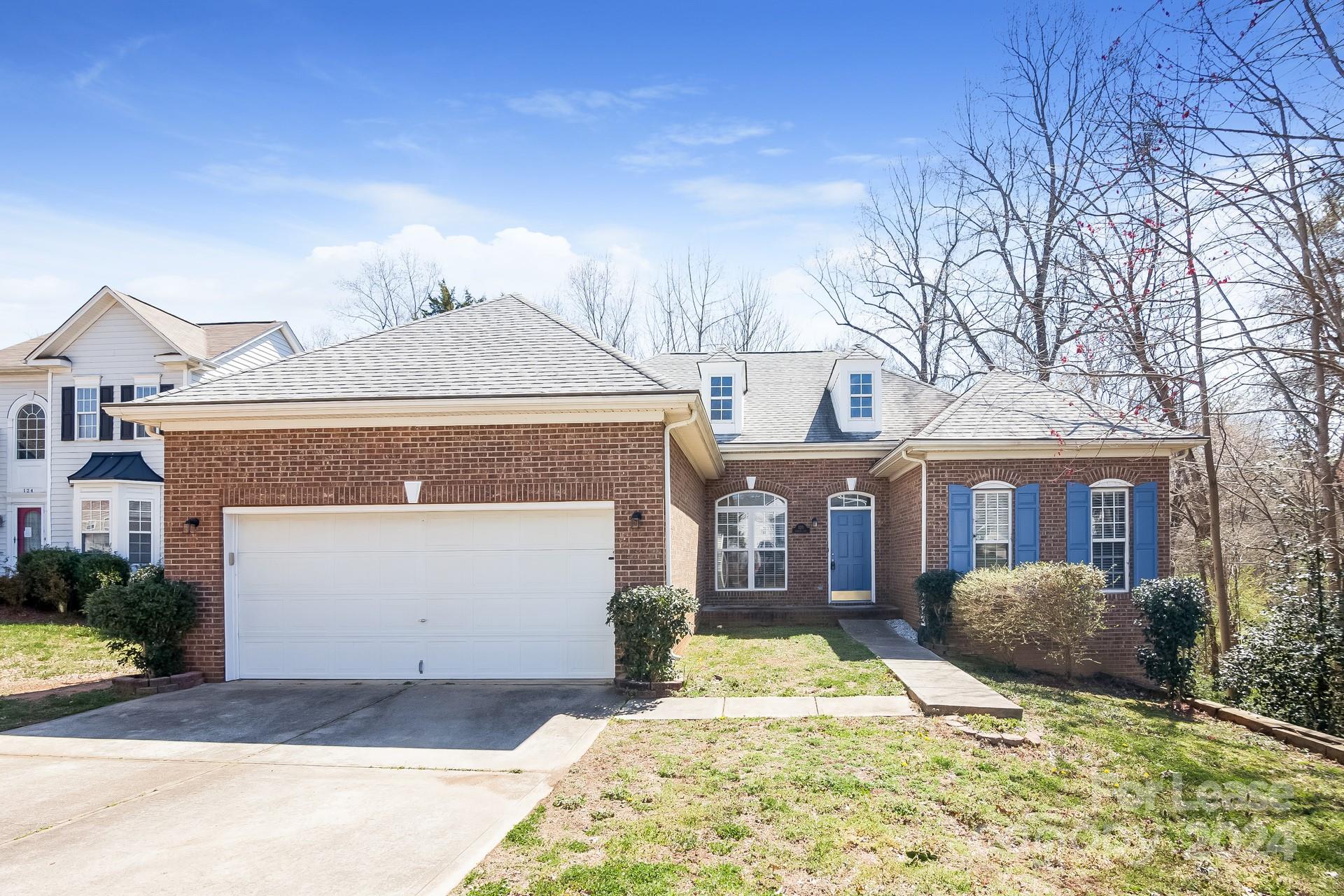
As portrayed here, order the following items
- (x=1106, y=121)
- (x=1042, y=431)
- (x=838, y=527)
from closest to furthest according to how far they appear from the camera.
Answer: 1. (x=1106, y=121)
2. (x=1042, y=431)
3. (x=838, y=527)

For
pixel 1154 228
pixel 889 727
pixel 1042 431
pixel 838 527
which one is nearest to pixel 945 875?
pixel 889 727

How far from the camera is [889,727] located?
716cm

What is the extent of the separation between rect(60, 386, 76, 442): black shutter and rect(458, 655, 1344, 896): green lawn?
18.2m

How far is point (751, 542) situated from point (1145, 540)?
7.42m

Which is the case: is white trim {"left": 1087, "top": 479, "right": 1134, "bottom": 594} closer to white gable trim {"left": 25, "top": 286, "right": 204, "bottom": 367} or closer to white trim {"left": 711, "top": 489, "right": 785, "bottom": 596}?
white trim {"left": 711, "top": 489, "right": 785, "bottom": 596}

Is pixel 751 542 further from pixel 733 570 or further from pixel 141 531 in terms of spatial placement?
→ pixel 141 531

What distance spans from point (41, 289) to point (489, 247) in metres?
12.3

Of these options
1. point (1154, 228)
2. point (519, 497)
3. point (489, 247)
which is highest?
point (489, 247)

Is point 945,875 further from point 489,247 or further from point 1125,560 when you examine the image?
point 489,247

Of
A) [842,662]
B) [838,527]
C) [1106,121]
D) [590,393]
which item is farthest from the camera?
[838,527]

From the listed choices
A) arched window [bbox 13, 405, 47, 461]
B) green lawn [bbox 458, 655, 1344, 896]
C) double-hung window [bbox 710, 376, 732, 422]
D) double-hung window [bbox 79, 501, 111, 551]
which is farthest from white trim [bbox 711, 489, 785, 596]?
arched window [bbox 13, 405, 47, 461]

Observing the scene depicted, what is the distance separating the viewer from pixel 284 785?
5773 mm

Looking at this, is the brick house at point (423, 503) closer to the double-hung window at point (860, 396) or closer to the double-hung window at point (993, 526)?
the double-hung window at point (993, 526)

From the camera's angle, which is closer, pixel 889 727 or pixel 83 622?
pixel 889 727
